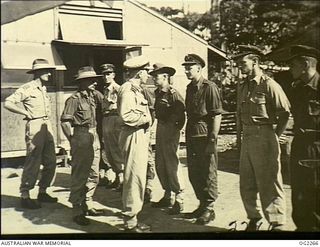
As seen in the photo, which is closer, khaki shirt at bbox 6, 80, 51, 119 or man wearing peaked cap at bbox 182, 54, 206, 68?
khaki shirt at bbox 6, 80, 51, 119

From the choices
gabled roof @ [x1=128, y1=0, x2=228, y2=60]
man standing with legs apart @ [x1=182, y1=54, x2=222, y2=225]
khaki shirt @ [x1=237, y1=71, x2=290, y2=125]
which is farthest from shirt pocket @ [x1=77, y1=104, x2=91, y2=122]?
khaki shirt @ [x1=237, y1=71, x2=290, y2=125]

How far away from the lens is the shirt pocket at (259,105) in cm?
448

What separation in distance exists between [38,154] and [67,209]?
0.53m

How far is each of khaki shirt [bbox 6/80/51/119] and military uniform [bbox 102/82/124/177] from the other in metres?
0.49

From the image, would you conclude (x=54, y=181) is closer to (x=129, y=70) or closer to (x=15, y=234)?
(x=15, y=234)

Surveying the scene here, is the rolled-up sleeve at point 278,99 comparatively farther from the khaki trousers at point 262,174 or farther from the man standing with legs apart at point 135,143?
the man standing with legs apart at point 135,143

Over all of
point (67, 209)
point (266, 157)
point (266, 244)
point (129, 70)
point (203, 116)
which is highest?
point (129, 70)

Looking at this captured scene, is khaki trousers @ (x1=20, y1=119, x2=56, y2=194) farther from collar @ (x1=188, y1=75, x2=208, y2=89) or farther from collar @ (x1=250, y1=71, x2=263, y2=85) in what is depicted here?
collar @ (x1=250, y1=71, x2=263, y2=85)

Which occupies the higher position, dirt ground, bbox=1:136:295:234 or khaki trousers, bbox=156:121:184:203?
khaki trousers, bbox=156:121:184:203

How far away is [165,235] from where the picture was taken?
459cm

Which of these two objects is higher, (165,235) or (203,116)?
(203,116)

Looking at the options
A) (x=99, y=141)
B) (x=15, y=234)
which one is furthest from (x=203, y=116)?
(x=15, y=234)

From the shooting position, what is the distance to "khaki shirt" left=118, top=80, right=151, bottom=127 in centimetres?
446
